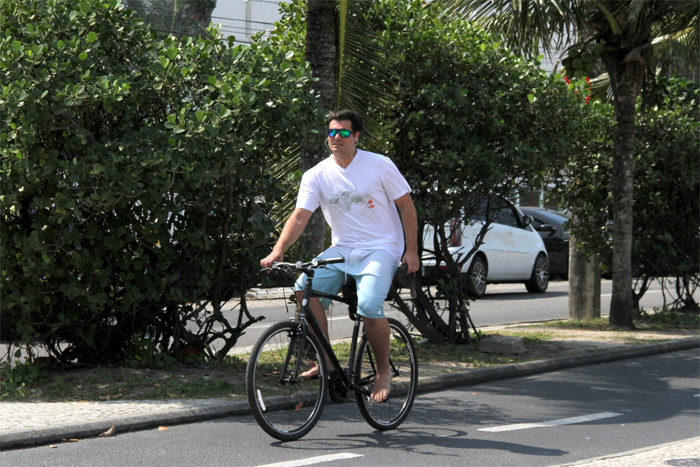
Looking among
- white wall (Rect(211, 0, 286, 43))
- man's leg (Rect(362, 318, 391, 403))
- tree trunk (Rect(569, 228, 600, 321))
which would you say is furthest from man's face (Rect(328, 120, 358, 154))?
white wall (Rect(211, 0, 286, 43))

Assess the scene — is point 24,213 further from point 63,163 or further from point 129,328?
point 129,328

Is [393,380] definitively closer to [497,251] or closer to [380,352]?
[380,352]

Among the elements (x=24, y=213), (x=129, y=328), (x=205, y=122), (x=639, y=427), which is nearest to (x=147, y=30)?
(x=205, y=122)

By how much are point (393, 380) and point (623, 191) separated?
6.91 m

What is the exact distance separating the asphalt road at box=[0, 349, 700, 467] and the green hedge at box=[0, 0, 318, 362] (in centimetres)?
146

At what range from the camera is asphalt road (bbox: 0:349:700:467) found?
5.93m

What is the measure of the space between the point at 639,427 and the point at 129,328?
3.89 meters

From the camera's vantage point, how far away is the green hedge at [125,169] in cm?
730

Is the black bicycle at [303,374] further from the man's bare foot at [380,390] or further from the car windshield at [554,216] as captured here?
the car windshield at [554,216]

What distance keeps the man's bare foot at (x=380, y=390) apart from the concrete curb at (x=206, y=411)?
116cm

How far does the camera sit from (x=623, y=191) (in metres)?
12.9

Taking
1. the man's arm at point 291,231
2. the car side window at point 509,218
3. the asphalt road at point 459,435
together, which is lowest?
the asphalt road at point 459,435

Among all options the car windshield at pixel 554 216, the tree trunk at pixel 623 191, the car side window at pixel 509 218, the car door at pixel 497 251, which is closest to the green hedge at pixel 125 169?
the tree trunk at pixel 623 191

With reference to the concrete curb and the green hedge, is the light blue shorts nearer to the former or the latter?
the concrete curb
